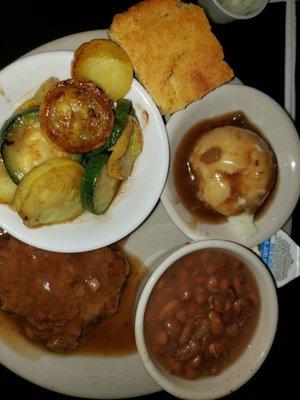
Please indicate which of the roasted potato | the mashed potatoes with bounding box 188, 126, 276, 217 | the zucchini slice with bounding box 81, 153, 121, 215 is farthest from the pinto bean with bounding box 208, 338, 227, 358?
the roasted potato

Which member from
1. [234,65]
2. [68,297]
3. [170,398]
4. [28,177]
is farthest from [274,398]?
[28,177]

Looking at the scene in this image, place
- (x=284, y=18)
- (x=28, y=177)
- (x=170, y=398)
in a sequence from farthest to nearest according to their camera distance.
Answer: (x=170, y=398), (x=284, y=18), (x=28, y=177)

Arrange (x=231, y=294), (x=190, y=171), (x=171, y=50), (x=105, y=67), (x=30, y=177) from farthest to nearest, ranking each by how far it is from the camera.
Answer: (x=190, y=171) < (x=231, y=294) < (x=171, y=50) < (x=105, y=67) < (x=30, y=177)

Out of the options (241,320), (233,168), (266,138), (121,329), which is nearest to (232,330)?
(241,320)

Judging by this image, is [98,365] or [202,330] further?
[98,365]

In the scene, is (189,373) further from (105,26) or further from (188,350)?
(105,26)

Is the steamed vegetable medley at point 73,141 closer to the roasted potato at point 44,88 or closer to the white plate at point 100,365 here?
the roasted potato at point 44,88

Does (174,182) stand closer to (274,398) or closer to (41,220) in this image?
(41,220)
